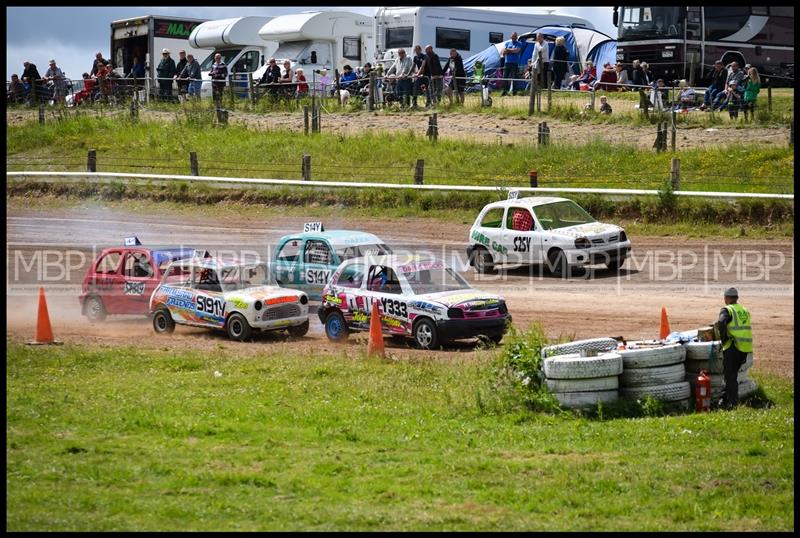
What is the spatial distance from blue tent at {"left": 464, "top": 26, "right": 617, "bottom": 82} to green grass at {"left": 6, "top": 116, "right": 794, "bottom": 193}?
679cm

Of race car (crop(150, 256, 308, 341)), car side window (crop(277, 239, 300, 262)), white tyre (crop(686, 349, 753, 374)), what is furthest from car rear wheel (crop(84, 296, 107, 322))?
white tyre (crop(686, 349, 753, 374))

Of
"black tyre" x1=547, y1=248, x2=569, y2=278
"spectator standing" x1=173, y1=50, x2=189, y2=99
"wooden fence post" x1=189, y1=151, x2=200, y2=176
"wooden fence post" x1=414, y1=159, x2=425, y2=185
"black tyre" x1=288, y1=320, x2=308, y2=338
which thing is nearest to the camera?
"black tyre" x1=288, y1=320, x2=308, y2=338

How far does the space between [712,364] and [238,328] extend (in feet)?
24.4

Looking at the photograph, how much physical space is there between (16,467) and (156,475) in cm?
127

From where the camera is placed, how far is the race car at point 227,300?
1667 centimetres

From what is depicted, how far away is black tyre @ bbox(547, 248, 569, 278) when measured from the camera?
20797 millimetres

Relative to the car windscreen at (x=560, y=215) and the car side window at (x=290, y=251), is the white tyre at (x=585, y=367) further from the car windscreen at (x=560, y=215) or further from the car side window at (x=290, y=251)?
the car windscreen at (x=560, y=215)

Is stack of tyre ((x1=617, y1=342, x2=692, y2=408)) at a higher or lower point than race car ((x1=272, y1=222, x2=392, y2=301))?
lower

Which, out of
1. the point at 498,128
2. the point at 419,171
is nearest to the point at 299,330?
the point at 419,171

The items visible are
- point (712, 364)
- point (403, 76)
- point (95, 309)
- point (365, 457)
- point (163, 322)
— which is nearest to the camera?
point (365, 457)

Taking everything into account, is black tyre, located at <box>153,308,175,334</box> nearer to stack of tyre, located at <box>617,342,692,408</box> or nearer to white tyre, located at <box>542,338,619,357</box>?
white tyre, located at <box>542,338,619,357</box>

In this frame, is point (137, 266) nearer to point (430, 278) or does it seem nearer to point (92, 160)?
point (430, 278)

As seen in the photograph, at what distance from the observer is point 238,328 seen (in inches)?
662

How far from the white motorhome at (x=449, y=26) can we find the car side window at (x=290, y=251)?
65.3 feet
